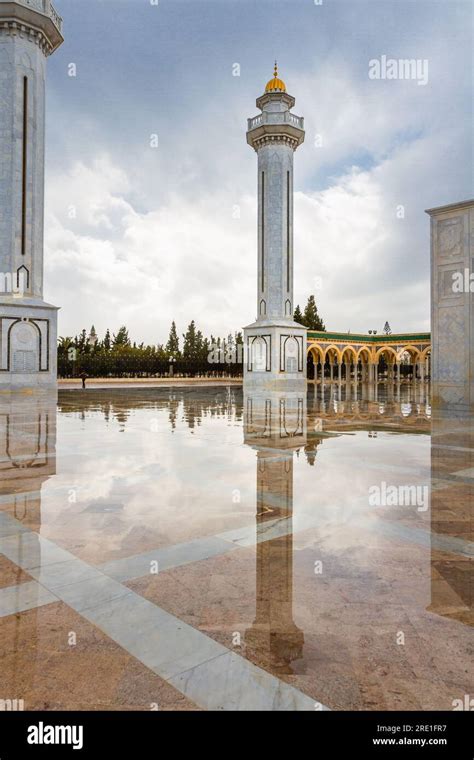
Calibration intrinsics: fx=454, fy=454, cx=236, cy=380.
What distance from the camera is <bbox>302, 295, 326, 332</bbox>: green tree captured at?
174ft

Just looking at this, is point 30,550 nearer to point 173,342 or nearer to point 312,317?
point 312,317

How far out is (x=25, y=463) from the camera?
5934 millimetres

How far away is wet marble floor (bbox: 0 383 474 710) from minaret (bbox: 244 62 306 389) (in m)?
22.0

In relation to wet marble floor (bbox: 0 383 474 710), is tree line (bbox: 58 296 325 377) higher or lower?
higher

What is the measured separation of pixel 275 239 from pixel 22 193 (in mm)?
→ 14084

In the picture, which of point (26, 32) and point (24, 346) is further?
point (24, 346)

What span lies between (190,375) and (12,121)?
31.4 meters

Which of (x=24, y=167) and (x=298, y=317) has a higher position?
(x=24, y=167)

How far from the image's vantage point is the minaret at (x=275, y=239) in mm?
27484

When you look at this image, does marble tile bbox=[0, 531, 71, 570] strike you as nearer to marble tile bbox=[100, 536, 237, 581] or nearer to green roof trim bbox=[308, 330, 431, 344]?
marble tile bbox=[100, 536, 237, 581]

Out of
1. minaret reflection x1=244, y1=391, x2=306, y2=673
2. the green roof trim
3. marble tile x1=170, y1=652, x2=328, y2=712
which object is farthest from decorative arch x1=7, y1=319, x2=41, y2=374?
the green roof trim

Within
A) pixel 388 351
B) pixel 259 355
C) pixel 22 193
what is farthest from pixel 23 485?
pixel 388 351

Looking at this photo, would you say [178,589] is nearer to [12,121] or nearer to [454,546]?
[454,546]
